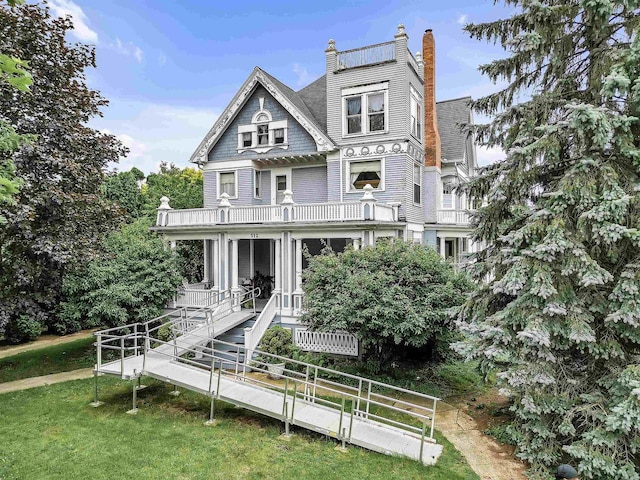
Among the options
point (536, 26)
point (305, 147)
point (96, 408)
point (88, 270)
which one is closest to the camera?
point (536, 26)

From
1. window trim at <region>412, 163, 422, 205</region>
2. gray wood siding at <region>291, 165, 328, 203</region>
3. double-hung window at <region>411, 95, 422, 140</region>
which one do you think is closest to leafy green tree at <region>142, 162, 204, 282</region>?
gray wood siding at <region>291, 165, 328, 203</region>

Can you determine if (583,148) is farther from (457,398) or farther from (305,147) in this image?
(305,147)

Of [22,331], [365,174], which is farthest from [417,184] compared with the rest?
[22,331]

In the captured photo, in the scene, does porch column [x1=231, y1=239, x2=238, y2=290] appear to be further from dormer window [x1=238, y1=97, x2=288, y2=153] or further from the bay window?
the bay window

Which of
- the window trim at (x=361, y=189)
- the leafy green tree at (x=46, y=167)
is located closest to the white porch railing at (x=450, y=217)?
the window trim at (x=361, y=189)

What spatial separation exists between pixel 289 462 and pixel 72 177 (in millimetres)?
10834

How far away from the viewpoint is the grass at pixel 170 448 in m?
7.44

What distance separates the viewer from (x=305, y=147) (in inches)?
725

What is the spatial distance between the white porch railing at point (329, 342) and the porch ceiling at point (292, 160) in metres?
8.16

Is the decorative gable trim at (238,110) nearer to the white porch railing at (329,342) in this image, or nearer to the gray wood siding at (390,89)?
the gray wood siding at (390,89)

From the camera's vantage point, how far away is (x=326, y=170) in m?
18.7

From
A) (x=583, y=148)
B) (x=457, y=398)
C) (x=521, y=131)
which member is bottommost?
(x=457, y=398)

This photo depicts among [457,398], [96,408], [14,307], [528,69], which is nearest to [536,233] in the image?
[528,69]

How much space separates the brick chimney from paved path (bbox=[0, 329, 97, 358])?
19499 millimetres
